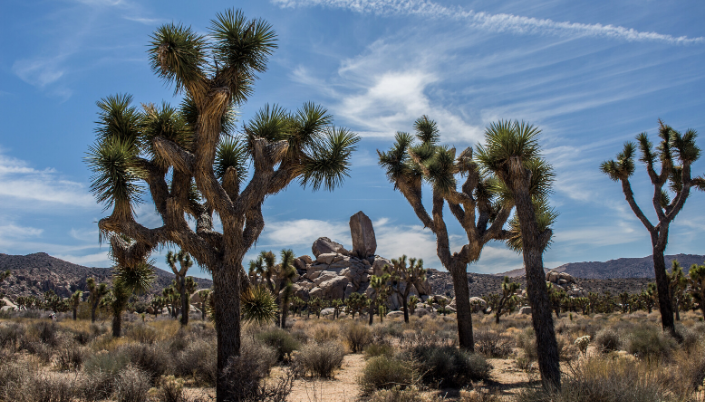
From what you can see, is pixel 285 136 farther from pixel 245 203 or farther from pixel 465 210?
pixel 465 210

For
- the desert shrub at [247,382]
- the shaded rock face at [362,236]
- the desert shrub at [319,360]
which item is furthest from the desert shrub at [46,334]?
the shaded rock face at [362,236]

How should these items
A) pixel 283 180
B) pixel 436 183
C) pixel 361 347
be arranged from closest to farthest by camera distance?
pixel 283 180 < pixel 436 183 < pixel 361 347

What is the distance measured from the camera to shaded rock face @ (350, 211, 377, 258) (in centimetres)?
6650

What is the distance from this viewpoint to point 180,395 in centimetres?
701

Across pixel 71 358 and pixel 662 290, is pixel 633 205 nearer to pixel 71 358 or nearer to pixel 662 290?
pixel 662 290

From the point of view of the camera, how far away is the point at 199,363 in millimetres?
9453

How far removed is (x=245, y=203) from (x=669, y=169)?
17629 millimetres

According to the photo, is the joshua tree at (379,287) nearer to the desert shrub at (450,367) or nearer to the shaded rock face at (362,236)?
the desert shrub at (450,367)

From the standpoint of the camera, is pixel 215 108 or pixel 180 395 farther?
pixel 215 108

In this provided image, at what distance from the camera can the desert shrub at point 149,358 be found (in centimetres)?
903

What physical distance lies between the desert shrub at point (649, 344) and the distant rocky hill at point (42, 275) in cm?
6430

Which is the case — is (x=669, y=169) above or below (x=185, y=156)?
above

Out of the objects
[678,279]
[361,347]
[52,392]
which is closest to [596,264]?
[678,279]

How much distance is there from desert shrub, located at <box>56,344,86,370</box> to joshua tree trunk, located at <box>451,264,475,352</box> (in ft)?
35.2
